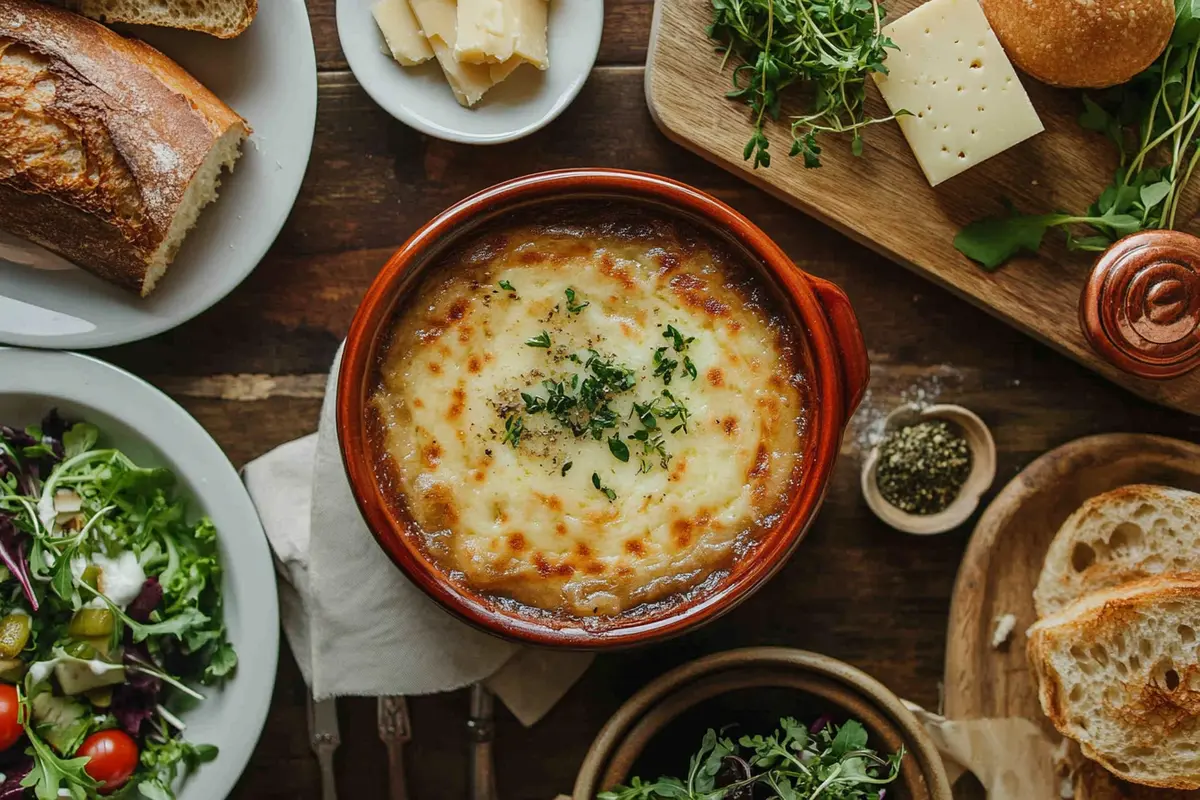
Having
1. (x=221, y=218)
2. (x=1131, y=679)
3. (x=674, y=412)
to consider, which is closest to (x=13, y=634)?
(x=221, y=218)

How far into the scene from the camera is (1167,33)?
210 centimetres

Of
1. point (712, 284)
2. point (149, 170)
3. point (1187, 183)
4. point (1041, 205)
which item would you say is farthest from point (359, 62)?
point (1187, 183)

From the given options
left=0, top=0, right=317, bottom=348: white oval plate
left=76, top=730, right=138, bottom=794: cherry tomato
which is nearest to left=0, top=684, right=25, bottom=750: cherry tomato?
left=76, top=730, right=138, bottom=794: cherry tomato

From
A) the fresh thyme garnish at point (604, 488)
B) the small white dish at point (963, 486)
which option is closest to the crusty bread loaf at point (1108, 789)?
Result: the small white dish at point (963, 486)

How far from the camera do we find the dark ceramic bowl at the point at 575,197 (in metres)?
1.86

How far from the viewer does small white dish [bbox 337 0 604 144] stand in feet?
7.22

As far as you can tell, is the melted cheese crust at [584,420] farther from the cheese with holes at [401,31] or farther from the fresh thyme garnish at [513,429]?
the cheese with holes at [401,31]

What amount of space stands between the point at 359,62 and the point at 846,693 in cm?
168

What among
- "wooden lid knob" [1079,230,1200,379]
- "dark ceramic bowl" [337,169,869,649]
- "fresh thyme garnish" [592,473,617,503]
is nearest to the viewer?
"dark ceramic bowl" [337,169,869,649]

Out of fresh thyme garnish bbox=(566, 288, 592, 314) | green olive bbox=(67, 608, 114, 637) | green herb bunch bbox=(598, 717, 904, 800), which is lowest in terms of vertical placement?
green herb bunch bbox=(598, 717, 904, 800)

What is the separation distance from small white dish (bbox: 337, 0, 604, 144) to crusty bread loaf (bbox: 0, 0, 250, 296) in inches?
13.8

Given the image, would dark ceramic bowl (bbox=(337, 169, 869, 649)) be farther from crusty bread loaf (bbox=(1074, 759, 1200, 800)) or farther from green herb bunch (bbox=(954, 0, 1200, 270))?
crusty bread loaf (bbox=(1074, 759, 1200, 800))

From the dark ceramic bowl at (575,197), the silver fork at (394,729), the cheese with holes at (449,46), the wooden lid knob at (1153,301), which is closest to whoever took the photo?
the dark ceramic bowl at (575,197)

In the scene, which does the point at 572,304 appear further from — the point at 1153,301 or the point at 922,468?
the point at 1153,301
